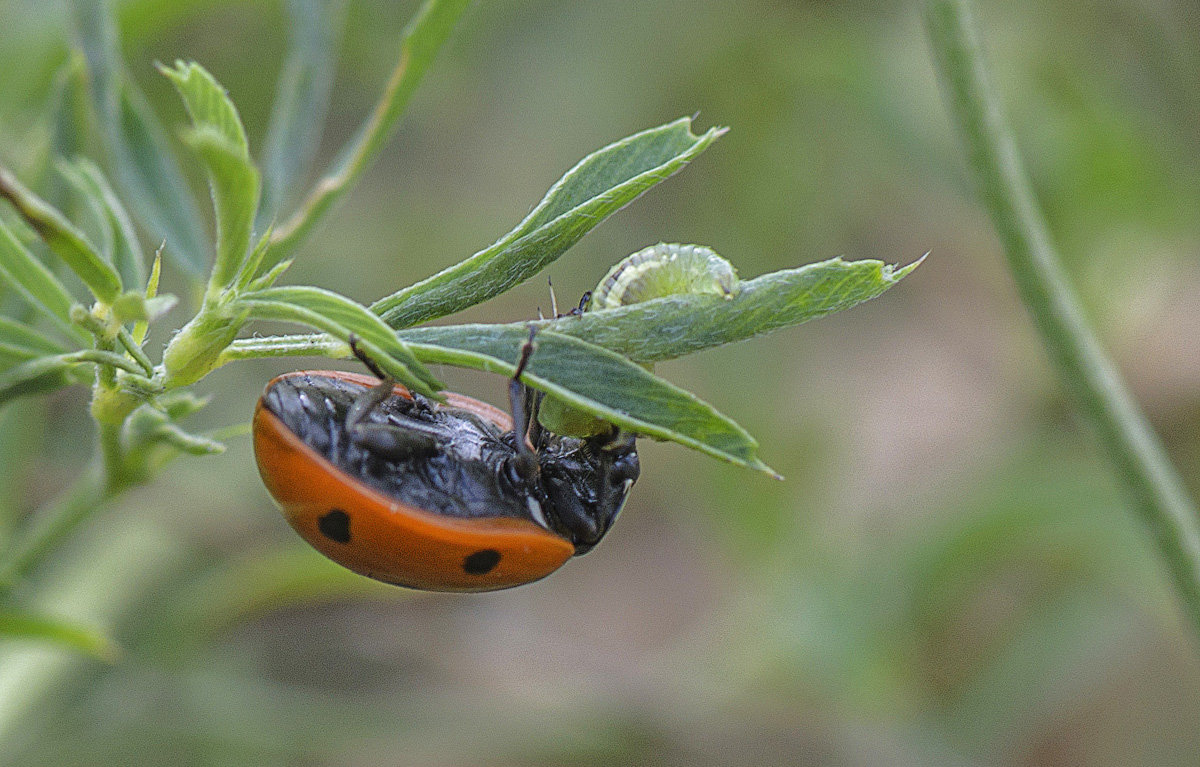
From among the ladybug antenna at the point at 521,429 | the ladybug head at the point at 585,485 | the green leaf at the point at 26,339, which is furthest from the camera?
the ladybug head at the point at 585,485

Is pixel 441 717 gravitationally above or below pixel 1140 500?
below

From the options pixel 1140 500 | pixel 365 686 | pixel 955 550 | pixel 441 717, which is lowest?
pixel 365 686

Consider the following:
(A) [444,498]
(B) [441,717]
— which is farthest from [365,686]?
(A) [444,498]

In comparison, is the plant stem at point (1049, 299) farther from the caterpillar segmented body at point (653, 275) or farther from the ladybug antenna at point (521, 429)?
the ladybug antenna at point (521, 429)

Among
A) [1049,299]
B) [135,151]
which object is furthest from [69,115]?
[1049,299]

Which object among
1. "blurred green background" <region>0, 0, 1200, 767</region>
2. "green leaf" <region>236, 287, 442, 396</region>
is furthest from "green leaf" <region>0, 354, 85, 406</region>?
"blurred green background" <region>0, 0, 1200, 767</region>

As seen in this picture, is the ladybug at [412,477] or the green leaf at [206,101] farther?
the ladybug at [412,477]

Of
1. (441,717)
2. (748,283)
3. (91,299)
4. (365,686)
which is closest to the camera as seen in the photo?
(748,283)

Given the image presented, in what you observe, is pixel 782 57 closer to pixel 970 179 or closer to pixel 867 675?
pixel 867 675

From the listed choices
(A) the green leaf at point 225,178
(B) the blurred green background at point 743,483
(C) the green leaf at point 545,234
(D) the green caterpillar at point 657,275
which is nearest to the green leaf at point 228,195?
(A) the green leaf at point 225,178
